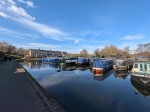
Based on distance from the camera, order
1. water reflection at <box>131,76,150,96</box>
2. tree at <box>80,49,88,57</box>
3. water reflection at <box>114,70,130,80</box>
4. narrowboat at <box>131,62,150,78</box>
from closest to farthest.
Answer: water reflection at <box>131,76,150,96</box> → narrowboat at <box>131,62,150,78</box> → water reflection at <box>114,70,130,80</box> → tree at <box>80,49,88,57</box>

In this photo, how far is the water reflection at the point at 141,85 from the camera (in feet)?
60.2

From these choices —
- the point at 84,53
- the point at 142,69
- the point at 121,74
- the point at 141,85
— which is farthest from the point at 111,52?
the point at 141,85

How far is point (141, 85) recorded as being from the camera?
2112 cm

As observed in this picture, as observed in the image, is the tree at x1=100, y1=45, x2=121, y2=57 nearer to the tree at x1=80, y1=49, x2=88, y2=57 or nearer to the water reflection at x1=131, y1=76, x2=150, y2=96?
the tree at x1=80, y1=49, x2=88, y2=57

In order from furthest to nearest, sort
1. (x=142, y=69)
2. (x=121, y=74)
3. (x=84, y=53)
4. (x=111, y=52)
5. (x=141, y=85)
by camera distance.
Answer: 1. (x=84, y=53)
2. (x=111, y=52)
3. (x=121, y=74)
4. (x=142, y=69)
5. (x=141, y=85)


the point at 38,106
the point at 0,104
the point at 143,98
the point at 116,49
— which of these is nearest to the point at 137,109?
the point at 143,98

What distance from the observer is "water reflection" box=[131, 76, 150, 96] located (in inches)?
722

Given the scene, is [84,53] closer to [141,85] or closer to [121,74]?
[121,74]

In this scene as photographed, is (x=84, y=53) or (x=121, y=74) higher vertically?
(x=84, y=53)

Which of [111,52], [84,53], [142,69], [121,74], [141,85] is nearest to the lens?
[141,85]

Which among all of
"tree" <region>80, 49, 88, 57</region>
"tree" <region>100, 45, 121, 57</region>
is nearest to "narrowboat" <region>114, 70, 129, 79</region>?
"tree" <region>100, 45, 121, 57</region>

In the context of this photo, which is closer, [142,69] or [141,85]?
[141,85]

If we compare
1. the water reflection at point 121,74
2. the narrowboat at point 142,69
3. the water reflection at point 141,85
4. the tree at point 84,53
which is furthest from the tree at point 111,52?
the water reflection at point 141,85

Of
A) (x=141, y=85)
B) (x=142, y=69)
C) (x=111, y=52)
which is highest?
(x=111, y=52)
